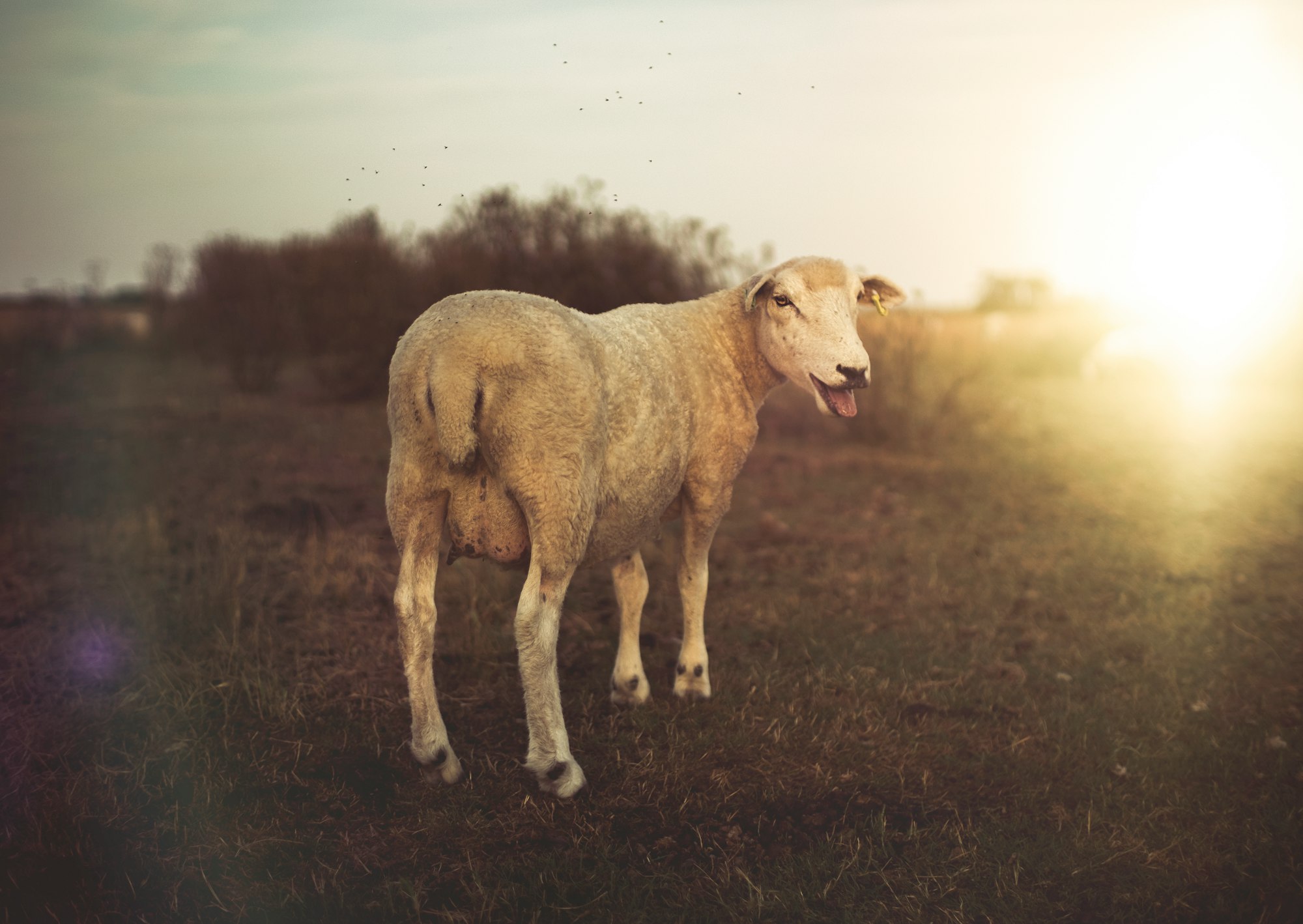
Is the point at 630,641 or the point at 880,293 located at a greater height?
the point at 880,293

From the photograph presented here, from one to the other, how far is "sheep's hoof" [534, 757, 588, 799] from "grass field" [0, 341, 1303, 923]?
0.31 feet

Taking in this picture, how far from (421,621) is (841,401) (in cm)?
197

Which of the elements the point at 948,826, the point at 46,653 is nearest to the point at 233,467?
the point at 46,653

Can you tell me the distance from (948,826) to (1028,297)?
39092mm

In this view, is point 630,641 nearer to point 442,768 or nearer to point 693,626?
point 693,626

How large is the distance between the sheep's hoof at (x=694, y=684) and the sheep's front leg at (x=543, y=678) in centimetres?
108

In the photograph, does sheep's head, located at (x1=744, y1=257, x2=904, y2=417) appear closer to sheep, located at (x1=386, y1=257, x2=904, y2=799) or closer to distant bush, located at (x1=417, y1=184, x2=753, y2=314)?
sheep, located at (x1=386, y1=257, x2=904, y2=799)

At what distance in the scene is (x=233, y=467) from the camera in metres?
9.90

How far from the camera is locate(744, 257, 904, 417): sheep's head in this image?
4016 millimetres

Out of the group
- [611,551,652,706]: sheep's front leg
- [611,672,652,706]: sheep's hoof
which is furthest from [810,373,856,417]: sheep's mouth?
[611,672,652,706]: sheep's hoof

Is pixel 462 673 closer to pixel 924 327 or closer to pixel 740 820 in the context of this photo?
pixel 740 820

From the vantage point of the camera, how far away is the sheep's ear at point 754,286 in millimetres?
4207

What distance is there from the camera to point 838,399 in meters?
4.05

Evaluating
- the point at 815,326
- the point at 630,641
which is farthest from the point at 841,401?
the point at 630,641
